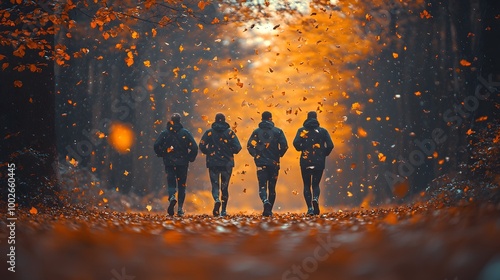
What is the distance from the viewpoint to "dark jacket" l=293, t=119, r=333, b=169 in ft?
45.6

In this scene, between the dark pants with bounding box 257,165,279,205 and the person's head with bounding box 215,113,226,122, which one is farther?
the person's head with bounding box 215,113,226,122

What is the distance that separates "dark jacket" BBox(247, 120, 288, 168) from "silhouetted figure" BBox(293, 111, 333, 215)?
461 millimetres

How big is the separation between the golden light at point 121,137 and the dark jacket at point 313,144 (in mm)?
14640

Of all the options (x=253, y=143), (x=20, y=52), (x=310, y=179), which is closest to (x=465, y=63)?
(x=310, y=179)

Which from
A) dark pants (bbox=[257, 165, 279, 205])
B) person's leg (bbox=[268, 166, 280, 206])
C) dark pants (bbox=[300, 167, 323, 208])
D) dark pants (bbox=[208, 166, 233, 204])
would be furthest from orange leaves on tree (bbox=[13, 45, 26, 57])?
dark pants (bbox=[300, 167, 323, 208])

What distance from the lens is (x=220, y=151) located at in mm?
14602

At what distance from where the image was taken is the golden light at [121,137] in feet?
89.0

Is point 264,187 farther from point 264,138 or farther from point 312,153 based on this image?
point 312,153

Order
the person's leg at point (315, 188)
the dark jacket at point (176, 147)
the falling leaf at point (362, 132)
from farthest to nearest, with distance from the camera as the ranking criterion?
the falling leaf at point (362, 132) → the dark jacket at point (176, 147) → the person's leg at point (315, 188)

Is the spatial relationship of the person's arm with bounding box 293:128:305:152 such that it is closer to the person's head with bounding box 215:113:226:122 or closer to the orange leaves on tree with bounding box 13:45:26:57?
the person's head with bounding box 215:113:226:122

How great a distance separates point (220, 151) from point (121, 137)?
562 inches

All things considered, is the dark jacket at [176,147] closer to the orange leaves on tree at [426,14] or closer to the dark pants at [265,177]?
the dark pants at [265,177]

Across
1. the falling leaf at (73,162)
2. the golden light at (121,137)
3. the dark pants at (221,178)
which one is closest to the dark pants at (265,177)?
the dark pants at (221,178)

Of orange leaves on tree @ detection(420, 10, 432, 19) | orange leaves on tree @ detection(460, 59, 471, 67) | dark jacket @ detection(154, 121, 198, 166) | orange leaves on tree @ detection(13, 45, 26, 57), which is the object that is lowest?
dark jacket @ detection(154, 121, 198, 166)
